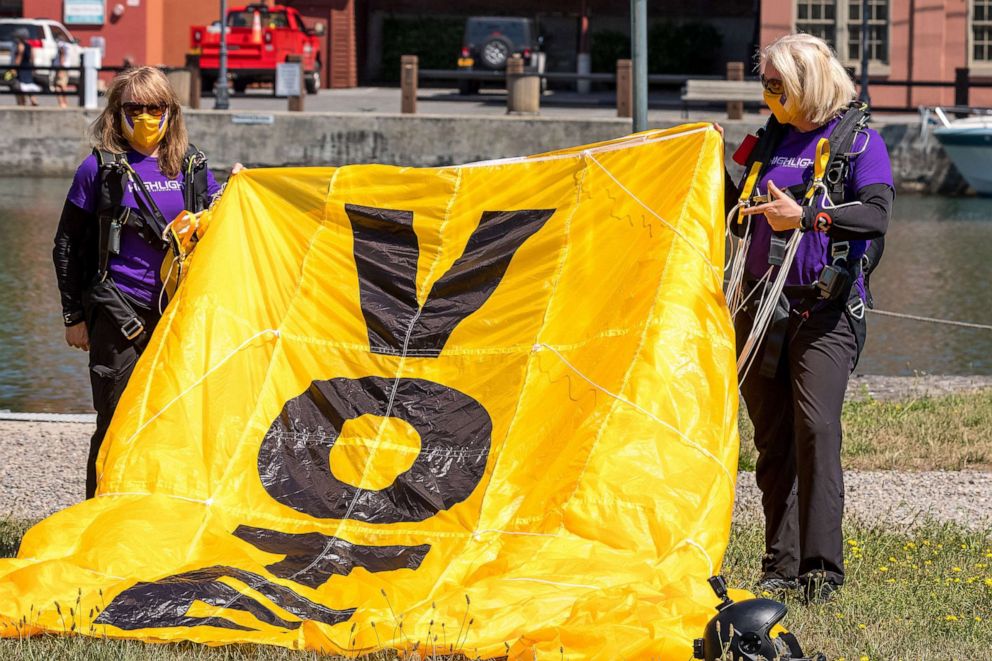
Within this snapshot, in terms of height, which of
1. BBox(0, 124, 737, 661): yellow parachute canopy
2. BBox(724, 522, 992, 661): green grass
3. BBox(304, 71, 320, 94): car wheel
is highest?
BBox(304, 71, 320, 94): car wheel

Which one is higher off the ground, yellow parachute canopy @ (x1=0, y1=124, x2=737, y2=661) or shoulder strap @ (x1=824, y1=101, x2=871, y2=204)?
shoulder strap @ (x1=824, y1=101, x2=871, y2=204)

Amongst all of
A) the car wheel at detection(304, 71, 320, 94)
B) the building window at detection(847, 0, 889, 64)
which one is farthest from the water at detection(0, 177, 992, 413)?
the car wheel at detection(304, 71, 320, 94)

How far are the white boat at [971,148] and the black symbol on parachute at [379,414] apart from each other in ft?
72.9

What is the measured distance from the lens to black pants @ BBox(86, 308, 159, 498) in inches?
235

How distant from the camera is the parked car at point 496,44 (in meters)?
37.8

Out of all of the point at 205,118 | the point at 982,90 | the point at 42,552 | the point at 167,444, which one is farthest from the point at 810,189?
the point at 982,90

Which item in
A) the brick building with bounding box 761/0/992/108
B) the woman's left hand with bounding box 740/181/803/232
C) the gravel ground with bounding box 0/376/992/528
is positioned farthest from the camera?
the brick building with bounding box 761/0/992/108

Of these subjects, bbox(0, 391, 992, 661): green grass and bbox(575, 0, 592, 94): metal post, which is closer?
bbox(0, 391, 992, 661): green grass

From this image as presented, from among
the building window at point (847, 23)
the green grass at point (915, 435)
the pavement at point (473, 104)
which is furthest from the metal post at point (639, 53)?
the building window at point (847, 23)

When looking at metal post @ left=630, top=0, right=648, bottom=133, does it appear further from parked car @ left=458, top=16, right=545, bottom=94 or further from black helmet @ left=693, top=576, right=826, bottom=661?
parked car @ left=458, top=16, right=545, bottom=94

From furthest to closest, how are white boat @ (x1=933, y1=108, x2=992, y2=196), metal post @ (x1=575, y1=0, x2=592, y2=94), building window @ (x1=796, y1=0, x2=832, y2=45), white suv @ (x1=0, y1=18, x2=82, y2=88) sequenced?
metal post @ (x1=575, y1=0, x2=592, y2=94), white suv @ (x1=0, y1=18, x2=82, y2=88), building window @ (x1=796, y1=0, x2=832, y2=45), white boat @ (x1=933, y1=108, x2=992, y2=196)

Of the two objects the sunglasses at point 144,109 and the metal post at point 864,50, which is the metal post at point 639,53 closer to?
the sunglasses at point 144,109

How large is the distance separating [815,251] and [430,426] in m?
1.70

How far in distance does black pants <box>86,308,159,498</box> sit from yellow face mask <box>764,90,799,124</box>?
2686mm
